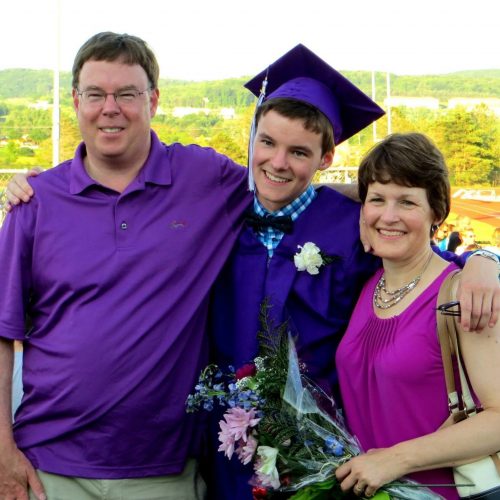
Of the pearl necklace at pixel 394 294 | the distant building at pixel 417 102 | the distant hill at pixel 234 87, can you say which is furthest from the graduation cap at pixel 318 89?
the distant hill at pixel 234 87

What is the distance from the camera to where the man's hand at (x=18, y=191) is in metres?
3.47

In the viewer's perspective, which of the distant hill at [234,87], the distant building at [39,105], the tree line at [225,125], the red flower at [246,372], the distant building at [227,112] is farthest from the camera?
the distant building at [39,105]

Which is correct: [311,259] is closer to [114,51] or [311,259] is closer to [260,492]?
[260,492]

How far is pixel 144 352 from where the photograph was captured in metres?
3.34

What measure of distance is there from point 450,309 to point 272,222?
972mm

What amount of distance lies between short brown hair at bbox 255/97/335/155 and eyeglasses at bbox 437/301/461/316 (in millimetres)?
1006

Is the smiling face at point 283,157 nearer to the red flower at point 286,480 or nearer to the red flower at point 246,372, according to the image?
the red flower at point 246,372

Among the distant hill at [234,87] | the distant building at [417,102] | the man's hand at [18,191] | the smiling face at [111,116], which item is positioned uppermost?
the distant hill at [234,87]

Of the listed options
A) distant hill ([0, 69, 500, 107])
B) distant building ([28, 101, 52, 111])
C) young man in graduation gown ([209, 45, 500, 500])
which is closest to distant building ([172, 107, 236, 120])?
distant hill ([0, 69, 500, 107])

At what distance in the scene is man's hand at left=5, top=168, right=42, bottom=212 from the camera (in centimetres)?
347

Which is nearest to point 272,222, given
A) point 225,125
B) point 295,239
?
point 295,239

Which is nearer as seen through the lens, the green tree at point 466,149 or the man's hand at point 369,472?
the man's hand at point 369,472

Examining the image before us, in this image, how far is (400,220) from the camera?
2982 mm

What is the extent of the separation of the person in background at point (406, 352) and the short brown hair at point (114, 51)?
3.76 feet
